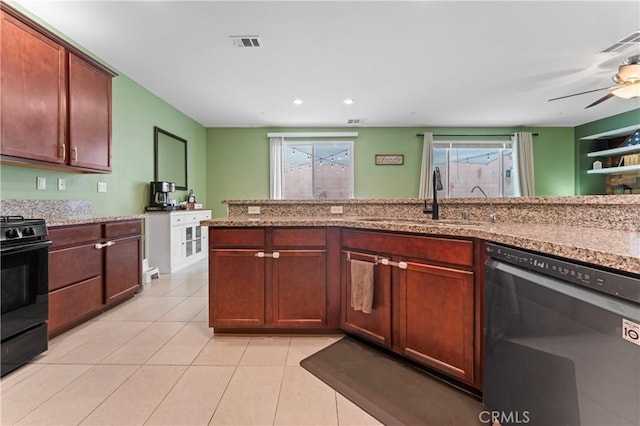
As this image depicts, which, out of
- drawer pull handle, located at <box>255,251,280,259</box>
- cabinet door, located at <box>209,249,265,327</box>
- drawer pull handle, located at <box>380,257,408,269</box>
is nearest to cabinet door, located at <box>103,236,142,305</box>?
cabinet door, located at <box>209,249,265,327</box>

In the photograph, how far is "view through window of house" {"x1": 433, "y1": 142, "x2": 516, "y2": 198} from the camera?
6.60 metres

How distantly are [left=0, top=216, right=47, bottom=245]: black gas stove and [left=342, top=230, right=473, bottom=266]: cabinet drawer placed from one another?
209 cm

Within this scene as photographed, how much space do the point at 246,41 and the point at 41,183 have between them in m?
2.36

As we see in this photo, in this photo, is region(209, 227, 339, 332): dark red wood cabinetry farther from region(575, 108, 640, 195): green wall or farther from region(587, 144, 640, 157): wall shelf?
region(575, 108, 640, 195): green wall

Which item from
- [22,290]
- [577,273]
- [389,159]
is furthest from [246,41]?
[389,159]

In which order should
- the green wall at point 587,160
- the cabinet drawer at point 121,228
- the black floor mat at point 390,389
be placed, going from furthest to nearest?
1. the green wall at point 587,160
2. the cabinet drawer at point 121,228
3. the black floor mat at point 390,389

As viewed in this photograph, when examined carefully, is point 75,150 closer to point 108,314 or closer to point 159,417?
point 108,314

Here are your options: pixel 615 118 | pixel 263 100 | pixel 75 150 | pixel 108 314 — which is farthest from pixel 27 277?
pixel 615 118

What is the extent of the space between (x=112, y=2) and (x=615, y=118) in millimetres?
8305

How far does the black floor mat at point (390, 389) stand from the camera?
1382 mm

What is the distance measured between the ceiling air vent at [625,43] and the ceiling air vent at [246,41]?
3.84 meters

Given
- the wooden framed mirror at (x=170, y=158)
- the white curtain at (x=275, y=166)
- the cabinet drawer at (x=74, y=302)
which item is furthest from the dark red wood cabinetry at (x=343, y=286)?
the white curtain at (x=275, y=166)

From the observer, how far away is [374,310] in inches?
74.7

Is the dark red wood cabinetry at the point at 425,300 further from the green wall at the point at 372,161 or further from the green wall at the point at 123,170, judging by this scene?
the green wall at the point at 372,161
